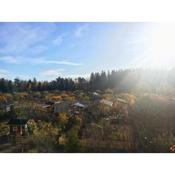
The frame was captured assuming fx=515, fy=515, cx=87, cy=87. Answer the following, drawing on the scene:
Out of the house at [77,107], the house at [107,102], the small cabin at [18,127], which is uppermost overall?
the house at [107,102]

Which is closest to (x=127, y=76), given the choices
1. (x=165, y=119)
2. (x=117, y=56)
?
(x=117, y=56)

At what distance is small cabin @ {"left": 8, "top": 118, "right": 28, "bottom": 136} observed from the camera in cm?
598

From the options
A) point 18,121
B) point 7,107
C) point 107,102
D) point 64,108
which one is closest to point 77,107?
point 64,108

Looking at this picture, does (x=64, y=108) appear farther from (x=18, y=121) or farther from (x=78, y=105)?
(x=18, y=121)

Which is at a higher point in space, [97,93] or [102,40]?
[102,40]

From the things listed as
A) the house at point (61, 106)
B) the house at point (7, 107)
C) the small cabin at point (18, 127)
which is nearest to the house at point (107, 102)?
the house at point (61, 106)

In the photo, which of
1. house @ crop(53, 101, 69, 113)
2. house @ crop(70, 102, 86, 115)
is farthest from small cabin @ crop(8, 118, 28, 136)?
house @ crop(70, 102, 86, 115)

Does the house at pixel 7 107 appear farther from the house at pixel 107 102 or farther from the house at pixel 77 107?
the house at pixel 107 102

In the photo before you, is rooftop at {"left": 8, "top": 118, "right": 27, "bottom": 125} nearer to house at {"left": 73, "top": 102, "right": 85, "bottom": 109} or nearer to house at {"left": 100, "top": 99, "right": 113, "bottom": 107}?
house at {"left": 73, "top": 102, "right": 85, "bottom": 109}

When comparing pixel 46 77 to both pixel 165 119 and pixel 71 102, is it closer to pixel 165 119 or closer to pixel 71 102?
pixel 71 102

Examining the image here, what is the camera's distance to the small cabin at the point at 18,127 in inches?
235
